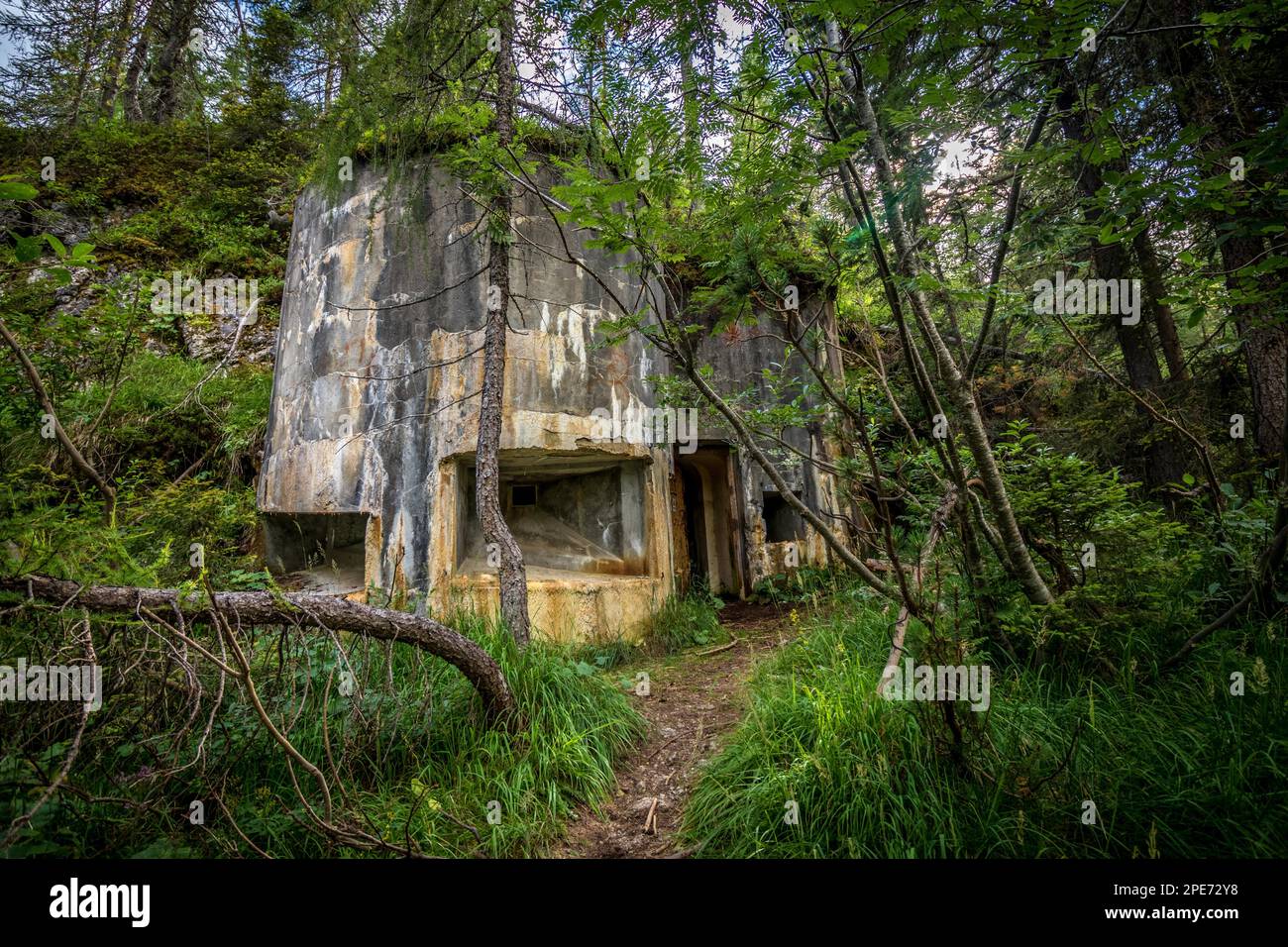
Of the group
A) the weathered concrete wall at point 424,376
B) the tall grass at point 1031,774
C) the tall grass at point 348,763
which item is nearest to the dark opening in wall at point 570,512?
the weathered concrete wall at point 424,376

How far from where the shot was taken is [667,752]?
3.82 meters

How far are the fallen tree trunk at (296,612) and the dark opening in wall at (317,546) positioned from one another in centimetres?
338

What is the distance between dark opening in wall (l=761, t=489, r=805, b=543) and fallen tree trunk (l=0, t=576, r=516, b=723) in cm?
620

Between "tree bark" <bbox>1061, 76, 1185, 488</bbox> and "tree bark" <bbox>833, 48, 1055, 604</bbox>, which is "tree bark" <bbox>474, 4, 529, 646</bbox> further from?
"tree bark" <bbox>1061, 76, 1185, 488</bbox>

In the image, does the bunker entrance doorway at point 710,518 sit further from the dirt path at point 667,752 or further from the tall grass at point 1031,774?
the tall grass at point 1031,774

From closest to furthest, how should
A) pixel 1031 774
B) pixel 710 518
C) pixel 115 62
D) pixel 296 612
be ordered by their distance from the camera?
pixel 1031 774 → pixel 296 612 → pixel 710 518 → pixel 115 62

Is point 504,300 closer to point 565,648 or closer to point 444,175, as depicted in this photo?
point 444,175

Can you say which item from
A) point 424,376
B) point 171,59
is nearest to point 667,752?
point 424,376

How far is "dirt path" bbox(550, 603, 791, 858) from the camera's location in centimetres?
295

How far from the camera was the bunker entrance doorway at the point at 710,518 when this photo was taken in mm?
8935

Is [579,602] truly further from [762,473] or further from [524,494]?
[762,473]

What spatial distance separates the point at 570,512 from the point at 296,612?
4298 millimetres

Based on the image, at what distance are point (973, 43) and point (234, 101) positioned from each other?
48.8 feet
